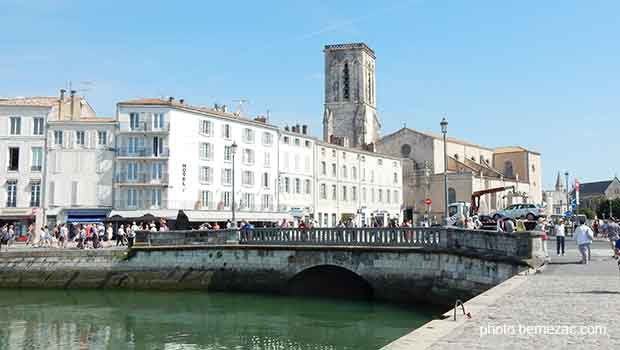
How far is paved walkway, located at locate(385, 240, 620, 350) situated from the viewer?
8047mm

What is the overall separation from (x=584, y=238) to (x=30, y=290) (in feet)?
78.9

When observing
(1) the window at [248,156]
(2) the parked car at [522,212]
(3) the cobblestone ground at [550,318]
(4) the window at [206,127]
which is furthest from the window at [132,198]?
(3) the cobblestone ground at [550,318]

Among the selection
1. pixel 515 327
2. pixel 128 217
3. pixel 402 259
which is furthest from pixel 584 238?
pixel 128 217

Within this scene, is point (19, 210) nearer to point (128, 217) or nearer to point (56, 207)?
point (56, 207)

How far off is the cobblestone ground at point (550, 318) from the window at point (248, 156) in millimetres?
34433

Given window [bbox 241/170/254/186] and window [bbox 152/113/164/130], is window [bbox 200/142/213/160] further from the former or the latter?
window [bbox 152/113/164/130]

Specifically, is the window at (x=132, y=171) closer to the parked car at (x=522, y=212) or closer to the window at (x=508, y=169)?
the parked car at (x=522, y=212)

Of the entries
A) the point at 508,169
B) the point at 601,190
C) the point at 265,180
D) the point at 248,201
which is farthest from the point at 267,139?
the point at 601,190

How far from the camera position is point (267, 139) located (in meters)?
49.9

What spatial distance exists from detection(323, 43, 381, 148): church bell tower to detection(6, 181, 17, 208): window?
41835mm

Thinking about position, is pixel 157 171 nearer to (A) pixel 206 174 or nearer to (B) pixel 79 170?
(A) pixel 206 174

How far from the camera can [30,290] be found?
28203 millimetres

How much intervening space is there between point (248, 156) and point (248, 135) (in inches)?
69.4

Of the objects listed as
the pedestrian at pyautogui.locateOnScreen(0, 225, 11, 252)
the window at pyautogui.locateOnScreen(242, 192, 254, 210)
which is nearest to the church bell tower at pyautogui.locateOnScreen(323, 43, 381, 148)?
Result: the window at pyautogui.locateOnScreen(242, 192, 254, 210)
